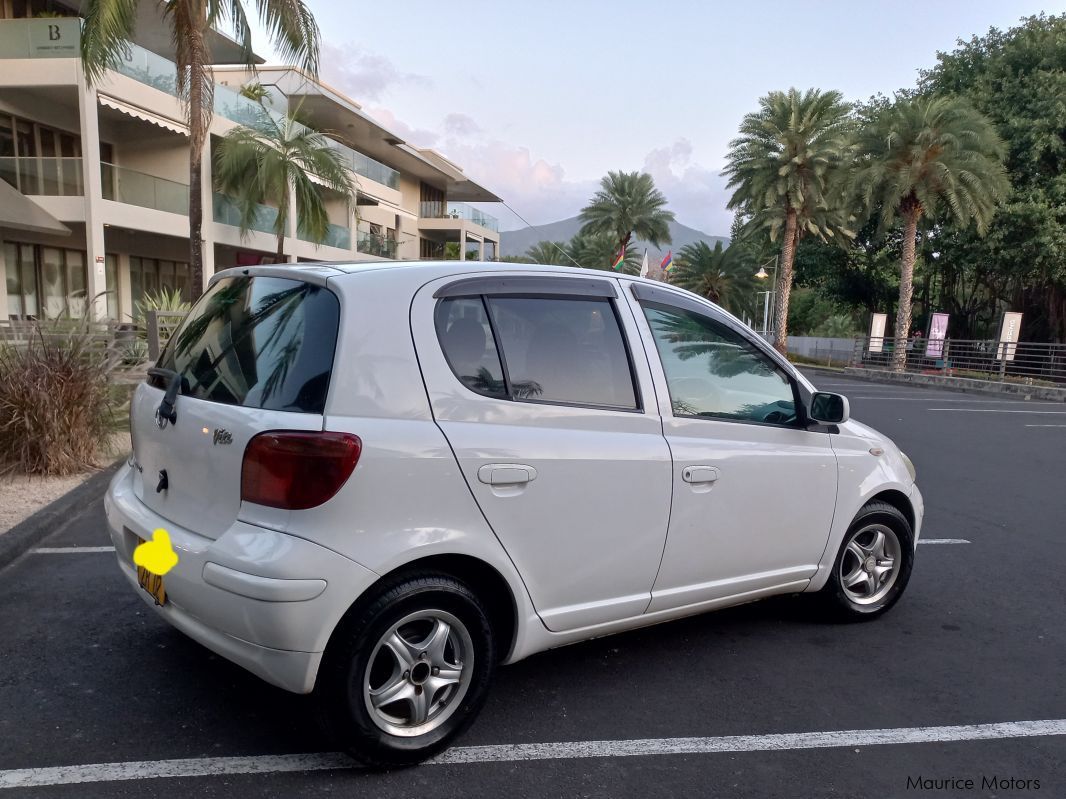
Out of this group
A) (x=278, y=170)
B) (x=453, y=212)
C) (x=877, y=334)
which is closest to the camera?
(x=278, y=170)

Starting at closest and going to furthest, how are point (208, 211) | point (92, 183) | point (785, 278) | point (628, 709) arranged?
point (628, 709)
point (92, 183)
point (208, 211)
point (785, 278)

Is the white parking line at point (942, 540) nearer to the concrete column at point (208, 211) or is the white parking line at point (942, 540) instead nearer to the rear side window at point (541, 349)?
the rear side window at point (541, 349)

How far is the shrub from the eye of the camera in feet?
21.5

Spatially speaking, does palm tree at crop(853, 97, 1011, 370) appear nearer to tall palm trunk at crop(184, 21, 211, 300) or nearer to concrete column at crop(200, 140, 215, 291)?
concrete column at crop(200, 140, 215, 291)

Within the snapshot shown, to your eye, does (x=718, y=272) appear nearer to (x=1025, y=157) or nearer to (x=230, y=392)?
(x=1025, y=157)

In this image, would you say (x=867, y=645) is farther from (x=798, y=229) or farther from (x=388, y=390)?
(x=798, y=229)

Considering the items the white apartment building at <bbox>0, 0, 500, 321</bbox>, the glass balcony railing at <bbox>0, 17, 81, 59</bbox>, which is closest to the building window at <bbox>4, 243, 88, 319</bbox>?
the white apartment building at <bbox>0, 0, 500, 321</bbox>

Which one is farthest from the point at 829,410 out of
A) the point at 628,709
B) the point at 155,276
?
the point at 155,276

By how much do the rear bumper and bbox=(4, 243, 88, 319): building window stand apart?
59.7 feet

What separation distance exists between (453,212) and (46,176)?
27316 mm

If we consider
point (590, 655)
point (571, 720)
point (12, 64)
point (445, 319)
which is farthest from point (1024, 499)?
point (12, 64)

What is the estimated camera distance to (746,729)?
3230mm

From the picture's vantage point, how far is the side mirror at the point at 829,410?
390cm

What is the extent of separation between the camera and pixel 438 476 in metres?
2.78
